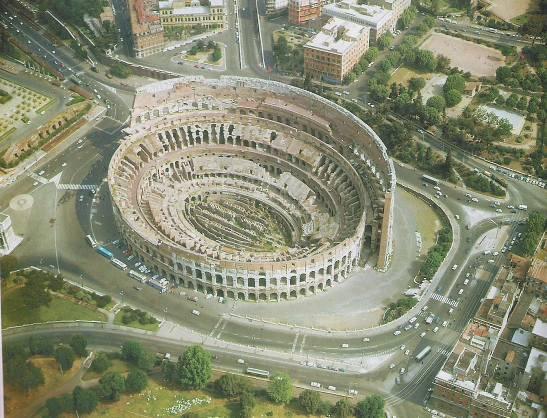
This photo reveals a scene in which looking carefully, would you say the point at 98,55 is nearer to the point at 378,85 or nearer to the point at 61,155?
the point at 61,155

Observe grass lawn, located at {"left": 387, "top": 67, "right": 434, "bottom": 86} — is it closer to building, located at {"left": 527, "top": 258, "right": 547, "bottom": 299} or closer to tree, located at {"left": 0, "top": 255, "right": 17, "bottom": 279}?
building, located at {"left": 527, "top": 258, "right": 547, "bottom": 299}

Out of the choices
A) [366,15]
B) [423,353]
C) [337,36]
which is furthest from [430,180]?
[366,15]

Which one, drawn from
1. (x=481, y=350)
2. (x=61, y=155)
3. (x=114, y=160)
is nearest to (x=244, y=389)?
(x=481, y=350)

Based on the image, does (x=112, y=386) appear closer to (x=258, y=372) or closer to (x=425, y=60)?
(x=258, y=372)

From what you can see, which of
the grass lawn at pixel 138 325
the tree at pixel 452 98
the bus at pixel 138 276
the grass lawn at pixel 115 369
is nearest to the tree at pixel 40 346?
the grass lawn at pixel 115 369

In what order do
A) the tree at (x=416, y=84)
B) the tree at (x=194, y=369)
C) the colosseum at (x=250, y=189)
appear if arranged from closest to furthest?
the tree at (x=194, y=369) < the colosseum at (x=250, y=189) < the tree at (x=416, y=84)

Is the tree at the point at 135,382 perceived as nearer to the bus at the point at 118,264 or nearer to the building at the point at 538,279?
the bus at the point at 118,264
